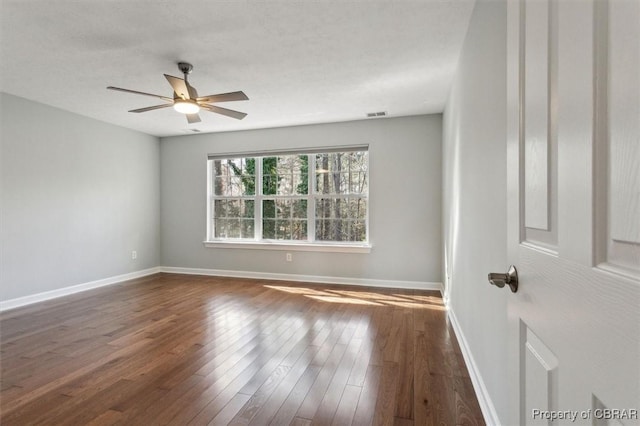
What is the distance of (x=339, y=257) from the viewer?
187 inches

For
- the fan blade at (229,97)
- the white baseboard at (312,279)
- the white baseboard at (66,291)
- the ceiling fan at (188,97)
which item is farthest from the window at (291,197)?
the fan blade at (229,97)

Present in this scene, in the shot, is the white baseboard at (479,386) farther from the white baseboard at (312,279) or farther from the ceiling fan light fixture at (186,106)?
the ceiling fan light fixture at (186,106)

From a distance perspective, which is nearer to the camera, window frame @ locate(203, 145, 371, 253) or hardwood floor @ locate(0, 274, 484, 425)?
hardwood floor @ locate(0, 274, 484, 425)

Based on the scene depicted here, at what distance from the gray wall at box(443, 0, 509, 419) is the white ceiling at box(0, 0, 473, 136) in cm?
50

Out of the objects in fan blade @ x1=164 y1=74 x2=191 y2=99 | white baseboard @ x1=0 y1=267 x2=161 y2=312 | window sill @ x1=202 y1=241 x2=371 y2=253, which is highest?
fan blade @ x1=164 y1=74 x2=191 y2=99

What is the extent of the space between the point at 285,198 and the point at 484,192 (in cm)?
368

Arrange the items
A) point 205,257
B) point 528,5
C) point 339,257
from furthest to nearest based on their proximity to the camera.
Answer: point 205,257 → point 339,257 → point 528,5

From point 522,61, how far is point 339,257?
412 cm

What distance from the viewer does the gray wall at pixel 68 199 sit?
363cm

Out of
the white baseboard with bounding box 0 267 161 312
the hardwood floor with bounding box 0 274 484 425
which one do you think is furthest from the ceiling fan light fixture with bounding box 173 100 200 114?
the white baseboard with bounding box 0 267 161 312

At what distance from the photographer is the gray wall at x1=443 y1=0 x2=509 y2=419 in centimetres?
144

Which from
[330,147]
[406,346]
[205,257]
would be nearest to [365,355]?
[406,346]

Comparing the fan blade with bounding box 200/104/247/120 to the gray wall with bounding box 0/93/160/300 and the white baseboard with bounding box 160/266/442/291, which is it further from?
the white baseboard with bounding box 160/266/442/291

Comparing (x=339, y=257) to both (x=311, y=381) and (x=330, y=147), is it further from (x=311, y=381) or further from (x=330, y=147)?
(x=311, y=381)
